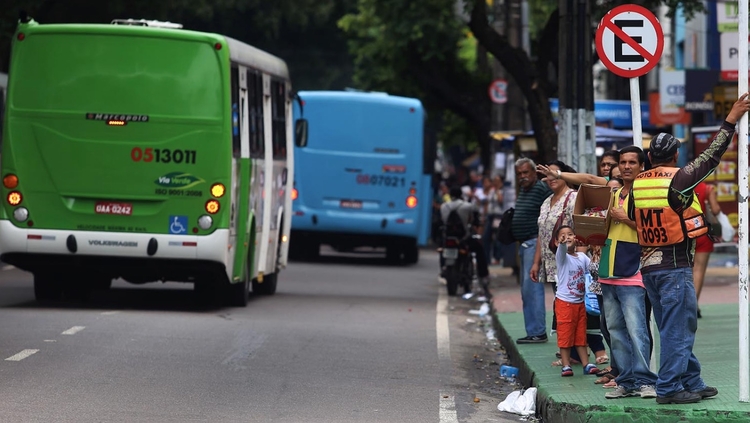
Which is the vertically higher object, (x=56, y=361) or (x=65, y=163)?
(x=65, y=163)

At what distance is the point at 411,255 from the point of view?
98.8 feet

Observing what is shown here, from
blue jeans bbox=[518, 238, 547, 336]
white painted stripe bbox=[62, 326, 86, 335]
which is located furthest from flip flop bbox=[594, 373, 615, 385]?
white painted stripe bbox=[62, 326, 86, 335]

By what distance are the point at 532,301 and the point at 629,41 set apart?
11.3 feet

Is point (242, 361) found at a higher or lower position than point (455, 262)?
higher

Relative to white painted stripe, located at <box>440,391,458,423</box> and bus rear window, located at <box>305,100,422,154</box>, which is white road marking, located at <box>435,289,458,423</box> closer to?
white painted stripe, located at <box>440,391,458,423</box>

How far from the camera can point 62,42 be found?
50.8 ft

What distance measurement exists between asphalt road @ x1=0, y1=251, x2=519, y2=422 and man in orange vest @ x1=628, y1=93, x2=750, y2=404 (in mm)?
1403

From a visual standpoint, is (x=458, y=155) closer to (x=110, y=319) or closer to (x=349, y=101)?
(x=349, y=101)

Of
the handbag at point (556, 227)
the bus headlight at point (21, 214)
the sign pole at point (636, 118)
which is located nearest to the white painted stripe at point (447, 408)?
the handbag at point (556, 227)

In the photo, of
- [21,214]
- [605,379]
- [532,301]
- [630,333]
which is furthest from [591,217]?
[21,214]

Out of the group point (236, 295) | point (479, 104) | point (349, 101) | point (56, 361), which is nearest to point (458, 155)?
point (479, 104)

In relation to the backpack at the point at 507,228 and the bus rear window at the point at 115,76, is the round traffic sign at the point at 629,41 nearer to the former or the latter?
the backpack at the point at 507,228

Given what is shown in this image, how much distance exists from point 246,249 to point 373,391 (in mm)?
6393

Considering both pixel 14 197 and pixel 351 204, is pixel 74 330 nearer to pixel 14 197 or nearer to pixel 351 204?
pixel 14 197
